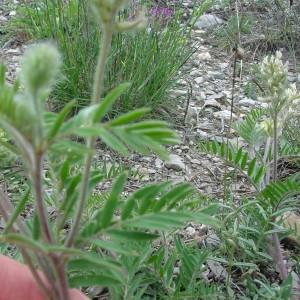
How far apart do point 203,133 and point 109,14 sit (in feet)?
6.82

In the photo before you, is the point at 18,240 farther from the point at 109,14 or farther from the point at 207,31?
the point at 207,31

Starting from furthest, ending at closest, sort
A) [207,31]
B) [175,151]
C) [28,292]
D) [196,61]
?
[207,31] → [196,61] → [175,151] → [28,292]

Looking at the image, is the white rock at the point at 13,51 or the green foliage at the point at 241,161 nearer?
the green foliage at the point at 241,161

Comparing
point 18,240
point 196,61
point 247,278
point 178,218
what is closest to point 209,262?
point 247,278

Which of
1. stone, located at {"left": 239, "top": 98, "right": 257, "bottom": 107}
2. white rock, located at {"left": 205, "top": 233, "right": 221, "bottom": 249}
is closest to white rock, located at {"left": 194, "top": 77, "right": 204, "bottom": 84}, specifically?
stone, located at {"left": 239, "top": 98, "right": 257, "bottom": 107}

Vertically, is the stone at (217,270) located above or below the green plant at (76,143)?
below

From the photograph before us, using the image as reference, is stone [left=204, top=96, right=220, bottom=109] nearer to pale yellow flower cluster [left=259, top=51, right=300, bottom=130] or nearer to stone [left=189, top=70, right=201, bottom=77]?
stone [left=189, top=70, right=201, bottom=77]

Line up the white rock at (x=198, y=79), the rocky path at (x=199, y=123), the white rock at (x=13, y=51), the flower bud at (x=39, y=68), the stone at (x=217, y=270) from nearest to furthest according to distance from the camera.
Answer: the flower bud at (x=39, y=68), the stone at (x=217, y=270), the rocky path at (x=199, y=123), the white rock at (x=198, y=79), the white rock at (x=13, y=51)

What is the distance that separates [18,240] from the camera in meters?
0.57

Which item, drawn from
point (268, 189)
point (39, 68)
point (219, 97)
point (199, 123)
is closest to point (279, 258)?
point (268, 189)

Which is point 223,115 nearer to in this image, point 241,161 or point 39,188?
point 241,161

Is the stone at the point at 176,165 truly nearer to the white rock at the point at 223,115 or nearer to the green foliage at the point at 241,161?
the white rock at the point at 223,115

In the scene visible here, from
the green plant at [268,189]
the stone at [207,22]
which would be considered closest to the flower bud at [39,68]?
Result: the green plant at [268,189]

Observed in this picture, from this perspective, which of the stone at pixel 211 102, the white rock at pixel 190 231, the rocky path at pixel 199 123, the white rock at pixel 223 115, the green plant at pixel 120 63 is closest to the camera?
the white rock at pixel 190 231
